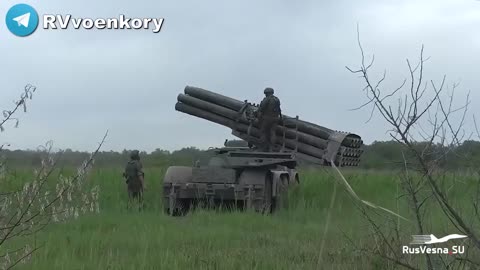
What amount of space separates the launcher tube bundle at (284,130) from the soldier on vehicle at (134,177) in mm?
1358

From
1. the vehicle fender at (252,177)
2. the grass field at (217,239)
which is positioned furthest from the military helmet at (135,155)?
the vehicle fender at (252,177)

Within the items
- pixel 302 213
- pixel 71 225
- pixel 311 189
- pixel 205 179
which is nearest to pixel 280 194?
pixel 302 213

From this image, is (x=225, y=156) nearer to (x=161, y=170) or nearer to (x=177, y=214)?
(x=177, y=214)

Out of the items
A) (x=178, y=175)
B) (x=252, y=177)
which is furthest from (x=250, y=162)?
(x=178, y=175)

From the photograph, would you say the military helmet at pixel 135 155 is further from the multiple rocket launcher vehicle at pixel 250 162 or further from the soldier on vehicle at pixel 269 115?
the soldier on vehicle at pixel 269 115

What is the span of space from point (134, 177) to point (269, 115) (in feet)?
10.5

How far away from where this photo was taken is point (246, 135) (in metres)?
11.6

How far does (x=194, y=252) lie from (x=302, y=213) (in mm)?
5159

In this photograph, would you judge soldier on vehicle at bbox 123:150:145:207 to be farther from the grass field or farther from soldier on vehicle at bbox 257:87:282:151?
soldier on vehicle at bbox 257:87:282:151

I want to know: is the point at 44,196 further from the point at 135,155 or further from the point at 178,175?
the point at 135,155

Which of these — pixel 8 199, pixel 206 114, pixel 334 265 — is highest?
pixel 206 114

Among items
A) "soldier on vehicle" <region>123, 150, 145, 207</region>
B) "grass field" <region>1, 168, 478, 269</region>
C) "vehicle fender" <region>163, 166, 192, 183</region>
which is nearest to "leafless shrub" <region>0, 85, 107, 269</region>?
"grass field" <region>1, 168, 478, 269</region>

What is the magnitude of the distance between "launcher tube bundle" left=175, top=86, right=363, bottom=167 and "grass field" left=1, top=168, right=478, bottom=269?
3.02 feet

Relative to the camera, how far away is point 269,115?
11.0 meters
